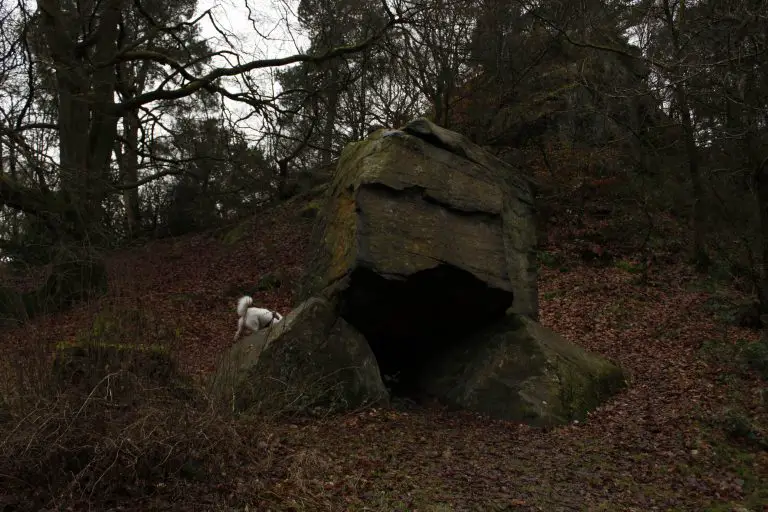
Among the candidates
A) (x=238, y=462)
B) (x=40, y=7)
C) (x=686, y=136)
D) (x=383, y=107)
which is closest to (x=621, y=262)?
(x=686, y=136)

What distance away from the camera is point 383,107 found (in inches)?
670

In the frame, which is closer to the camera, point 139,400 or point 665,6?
point 139,400

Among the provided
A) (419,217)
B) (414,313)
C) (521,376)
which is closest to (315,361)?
(414,313)

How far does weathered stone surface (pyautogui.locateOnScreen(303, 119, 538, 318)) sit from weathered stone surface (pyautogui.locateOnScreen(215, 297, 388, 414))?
0.62m

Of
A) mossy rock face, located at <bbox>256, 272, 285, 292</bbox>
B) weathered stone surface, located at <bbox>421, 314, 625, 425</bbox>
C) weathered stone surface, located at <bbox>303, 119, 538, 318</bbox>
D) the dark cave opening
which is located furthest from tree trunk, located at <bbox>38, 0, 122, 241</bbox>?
weathered stone surface, located at <bbox>421, 314, 625, 425</bbox>

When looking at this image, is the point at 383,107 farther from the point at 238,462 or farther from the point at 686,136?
the point at 238,462

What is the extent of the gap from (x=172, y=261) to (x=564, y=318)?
10931 mm

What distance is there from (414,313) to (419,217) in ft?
3.93

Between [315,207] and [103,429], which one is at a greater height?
[315,207]

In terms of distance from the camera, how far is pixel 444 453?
6.25m

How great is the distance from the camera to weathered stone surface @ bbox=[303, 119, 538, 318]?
25.3 ft

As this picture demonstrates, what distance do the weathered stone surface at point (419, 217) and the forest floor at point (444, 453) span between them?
1.79 meters

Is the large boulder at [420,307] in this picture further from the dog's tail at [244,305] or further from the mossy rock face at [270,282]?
the mossy rock face at [270,282]

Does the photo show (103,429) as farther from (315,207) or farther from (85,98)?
(315,207)
